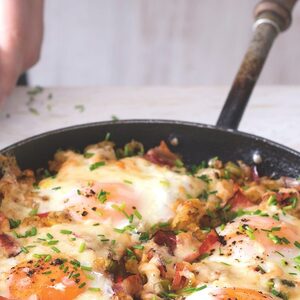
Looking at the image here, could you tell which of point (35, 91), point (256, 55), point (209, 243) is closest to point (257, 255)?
point (209, 243)

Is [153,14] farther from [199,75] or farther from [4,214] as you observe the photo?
[4,214]

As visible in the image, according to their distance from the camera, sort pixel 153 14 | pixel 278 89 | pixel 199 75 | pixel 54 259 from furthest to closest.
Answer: pixel 199 75, pixel 153 14, pixel 278 89, pixel 54 259

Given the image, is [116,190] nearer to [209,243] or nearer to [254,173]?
[209,243]

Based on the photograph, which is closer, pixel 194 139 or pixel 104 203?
pixel 104 203

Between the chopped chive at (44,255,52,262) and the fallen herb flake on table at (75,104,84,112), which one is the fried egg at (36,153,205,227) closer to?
the chopped chive at (44,255,52,262)

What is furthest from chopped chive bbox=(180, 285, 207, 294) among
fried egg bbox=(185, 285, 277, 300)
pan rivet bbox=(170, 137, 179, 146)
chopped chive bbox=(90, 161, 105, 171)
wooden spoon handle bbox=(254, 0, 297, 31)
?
wooden spoon handle bbox=(254, 0, 297, 31)

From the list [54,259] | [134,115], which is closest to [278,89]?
[134,115]
